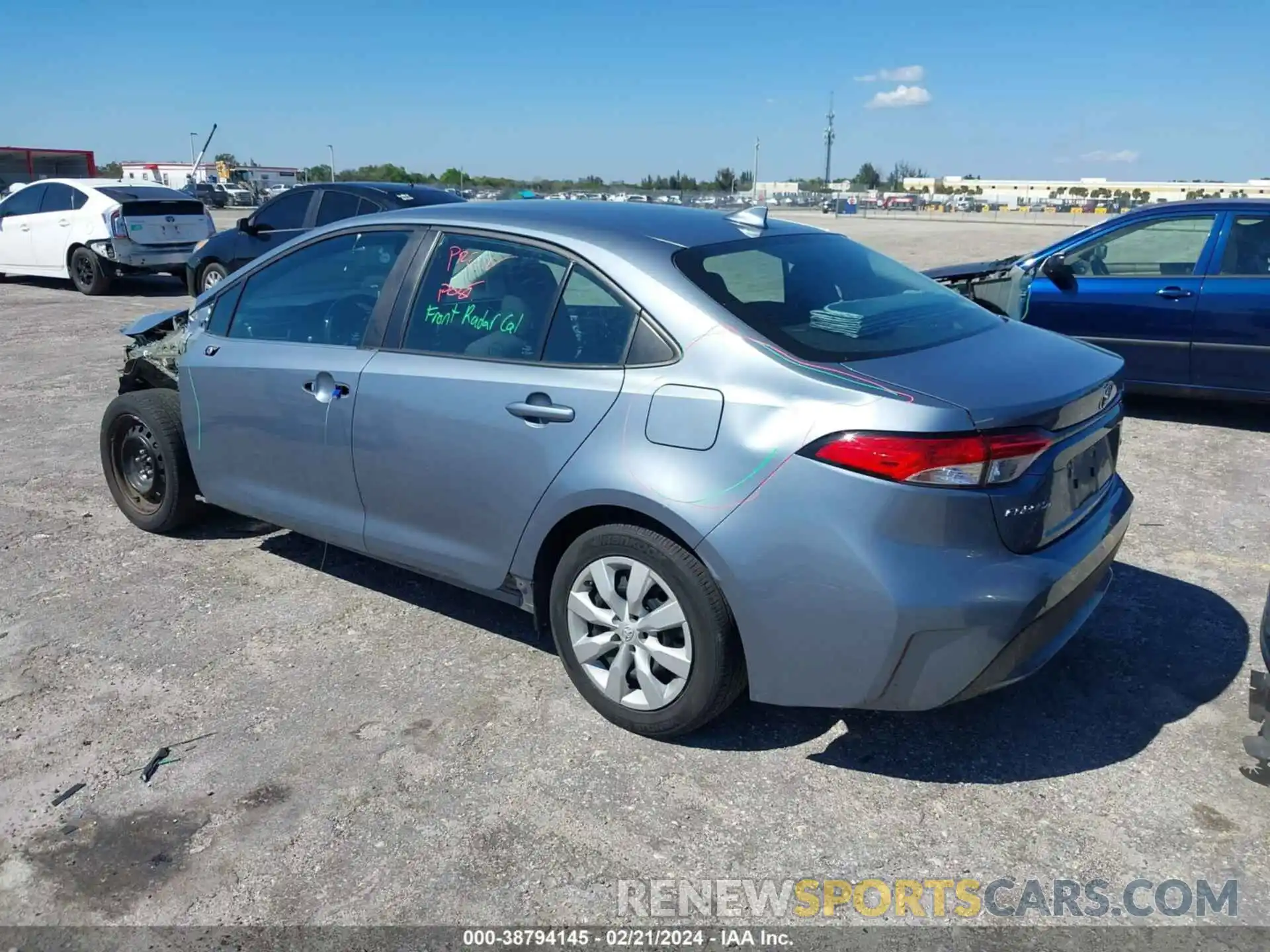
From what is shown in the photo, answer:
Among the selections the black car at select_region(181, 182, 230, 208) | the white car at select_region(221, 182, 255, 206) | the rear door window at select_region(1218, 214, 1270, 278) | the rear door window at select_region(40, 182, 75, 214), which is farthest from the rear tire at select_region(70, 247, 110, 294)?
the white car at select_region(221, 182, 255, 206)

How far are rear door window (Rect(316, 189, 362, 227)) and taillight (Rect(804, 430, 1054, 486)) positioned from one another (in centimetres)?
964

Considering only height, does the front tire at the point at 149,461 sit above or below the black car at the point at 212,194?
below

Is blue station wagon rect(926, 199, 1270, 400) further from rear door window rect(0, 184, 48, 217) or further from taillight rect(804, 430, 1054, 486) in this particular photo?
rear door window rect(0, 184, 48, 217)

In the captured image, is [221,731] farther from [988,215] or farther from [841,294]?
[988,215]

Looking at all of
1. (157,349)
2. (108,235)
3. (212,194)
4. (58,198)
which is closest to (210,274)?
(108,235)

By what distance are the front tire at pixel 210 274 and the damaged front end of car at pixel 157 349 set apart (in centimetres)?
787

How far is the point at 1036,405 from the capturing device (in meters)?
2.85

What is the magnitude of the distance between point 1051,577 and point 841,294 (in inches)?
47.2

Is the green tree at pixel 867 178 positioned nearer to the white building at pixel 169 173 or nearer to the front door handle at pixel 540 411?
the white building at pixel 169 173

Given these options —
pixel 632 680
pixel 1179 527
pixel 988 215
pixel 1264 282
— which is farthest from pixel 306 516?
pixel 988 215

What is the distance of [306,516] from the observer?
415cm

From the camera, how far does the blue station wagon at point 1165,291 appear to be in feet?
22.2

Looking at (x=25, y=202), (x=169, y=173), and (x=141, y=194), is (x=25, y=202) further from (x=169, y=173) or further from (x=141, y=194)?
(x=169, y=173)

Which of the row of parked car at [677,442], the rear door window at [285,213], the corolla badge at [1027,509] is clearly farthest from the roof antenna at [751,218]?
the rear door window at [285,213]
